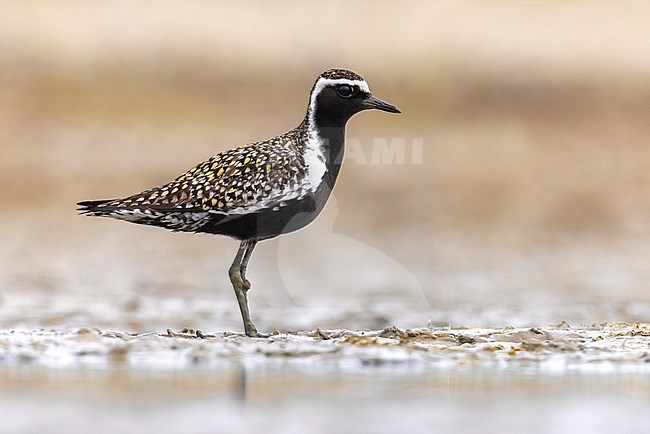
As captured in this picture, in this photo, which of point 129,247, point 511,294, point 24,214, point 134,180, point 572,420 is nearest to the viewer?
point 572,420

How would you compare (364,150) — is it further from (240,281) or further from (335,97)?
(240,281)

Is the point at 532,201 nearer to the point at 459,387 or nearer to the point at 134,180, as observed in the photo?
the point at 134,180

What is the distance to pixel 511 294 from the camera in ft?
46.6

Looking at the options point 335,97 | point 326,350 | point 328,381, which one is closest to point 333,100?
point 335,97

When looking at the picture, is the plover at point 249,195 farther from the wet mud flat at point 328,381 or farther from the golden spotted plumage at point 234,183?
the wet mud flat at point 328,381

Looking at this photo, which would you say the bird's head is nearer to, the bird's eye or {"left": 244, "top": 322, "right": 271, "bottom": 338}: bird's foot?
the bird's eye

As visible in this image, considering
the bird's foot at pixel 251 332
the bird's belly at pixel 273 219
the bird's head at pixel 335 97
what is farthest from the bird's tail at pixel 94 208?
the bird's head at pixel 335 97

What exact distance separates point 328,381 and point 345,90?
3.53 m

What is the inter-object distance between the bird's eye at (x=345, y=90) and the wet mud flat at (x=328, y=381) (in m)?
1.91

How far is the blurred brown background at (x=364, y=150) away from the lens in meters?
14.1

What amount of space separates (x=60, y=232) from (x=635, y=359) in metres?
9.62

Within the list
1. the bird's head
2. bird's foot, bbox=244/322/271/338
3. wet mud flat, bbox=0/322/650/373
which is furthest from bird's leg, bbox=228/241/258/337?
the bird's head

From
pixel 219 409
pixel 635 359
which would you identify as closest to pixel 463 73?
pixel 635 359

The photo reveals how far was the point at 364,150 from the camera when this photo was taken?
20.5m
